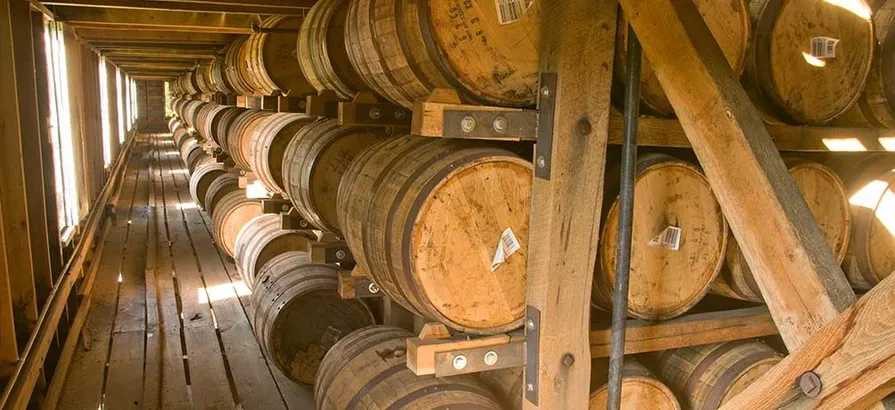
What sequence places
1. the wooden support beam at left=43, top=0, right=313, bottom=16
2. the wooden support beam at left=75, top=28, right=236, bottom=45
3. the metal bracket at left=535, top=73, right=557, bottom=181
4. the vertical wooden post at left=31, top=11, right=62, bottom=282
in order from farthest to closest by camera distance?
the wooden support beam at left=75, top=28, right=236, bottom=45 < the wooden support beam at left=43, top=0, right=313, bottom=16 < the vertical wooden post at left=31, top=11, right=62, bottom=282 < the metal bracket at left=535, top=73, right=557, bottom=181

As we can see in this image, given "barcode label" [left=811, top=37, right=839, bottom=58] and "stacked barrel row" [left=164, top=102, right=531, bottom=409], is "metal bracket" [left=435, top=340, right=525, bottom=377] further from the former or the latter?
"barcode label" [left=811, top=37, right=839, bottom=58]

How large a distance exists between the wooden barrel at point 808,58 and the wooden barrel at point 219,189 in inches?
284

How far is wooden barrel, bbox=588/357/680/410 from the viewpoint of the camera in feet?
8.71

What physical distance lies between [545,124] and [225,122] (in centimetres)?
636

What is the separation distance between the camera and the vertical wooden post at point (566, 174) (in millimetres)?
2297

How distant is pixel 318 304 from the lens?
4496 millimetres

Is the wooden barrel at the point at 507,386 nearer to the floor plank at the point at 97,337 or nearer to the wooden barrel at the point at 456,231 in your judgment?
the wooden barrel at the point at 456,231

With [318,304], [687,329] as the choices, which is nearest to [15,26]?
[318,304]

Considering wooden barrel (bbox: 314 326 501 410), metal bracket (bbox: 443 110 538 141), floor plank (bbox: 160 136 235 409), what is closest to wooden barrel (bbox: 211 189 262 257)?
floor plank (bbox: 160 136 235 409)

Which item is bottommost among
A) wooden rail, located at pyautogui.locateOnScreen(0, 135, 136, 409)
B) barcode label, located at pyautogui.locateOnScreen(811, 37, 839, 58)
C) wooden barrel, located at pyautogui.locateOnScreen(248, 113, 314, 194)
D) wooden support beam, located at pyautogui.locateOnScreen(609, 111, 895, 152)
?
wooden rail, located at pyautogui.locateOnScreen(0, 135, 136, 409)

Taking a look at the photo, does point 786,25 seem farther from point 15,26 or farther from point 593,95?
point 15,26

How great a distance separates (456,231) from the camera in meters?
2.30

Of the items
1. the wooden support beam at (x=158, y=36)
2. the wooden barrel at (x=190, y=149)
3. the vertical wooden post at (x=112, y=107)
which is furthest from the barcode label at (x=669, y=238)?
the vertical wooden post at (x=112, y=107)

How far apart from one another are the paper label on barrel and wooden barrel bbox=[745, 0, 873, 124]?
1.12 m
